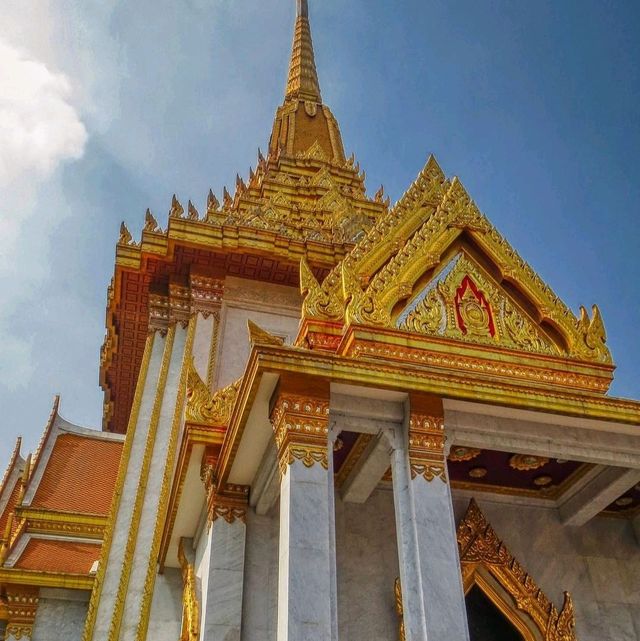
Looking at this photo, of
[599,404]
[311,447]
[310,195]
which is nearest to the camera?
[311,447]

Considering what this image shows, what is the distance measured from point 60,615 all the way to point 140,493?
2529 millimetres

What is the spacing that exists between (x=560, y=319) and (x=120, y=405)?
1285cm

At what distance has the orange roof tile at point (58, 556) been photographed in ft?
38.6

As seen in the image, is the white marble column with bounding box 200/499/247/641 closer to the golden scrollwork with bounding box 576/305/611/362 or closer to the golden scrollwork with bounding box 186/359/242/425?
the golden scrollwork with bounding box 186/359/242/425

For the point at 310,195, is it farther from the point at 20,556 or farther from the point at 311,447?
the point at 311,447

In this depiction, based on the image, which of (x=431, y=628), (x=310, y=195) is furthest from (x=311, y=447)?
(x=310, y=195)

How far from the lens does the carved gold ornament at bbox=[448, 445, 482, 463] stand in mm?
7826

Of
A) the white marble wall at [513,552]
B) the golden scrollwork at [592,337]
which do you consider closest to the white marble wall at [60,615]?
the white marble wall at [513,552]

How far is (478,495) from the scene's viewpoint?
884cm

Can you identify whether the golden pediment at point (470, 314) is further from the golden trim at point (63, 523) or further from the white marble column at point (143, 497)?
the golden trim at point (63, 523)

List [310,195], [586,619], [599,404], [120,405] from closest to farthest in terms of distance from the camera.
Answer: [599,404] < [586,619] < [310,195] < [120,405]

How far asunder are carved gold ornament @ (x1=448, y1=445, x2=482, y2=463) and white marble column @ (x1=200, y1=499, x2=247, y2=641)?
2.14 m

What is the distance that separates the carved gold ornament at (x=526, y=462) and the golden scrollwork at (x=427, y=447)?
165 cm

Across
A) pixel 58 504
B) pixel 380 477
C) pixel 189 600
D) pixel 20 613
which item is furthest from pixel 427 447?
pixel 58 504
